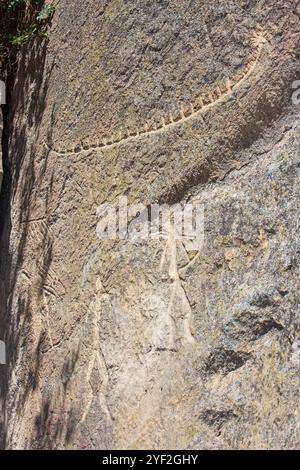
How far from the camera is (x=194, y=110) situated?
3.10 meters

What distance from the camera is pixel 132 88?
3393mm

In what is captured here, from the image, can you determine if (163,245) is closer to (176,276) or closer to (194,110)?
(176,276)

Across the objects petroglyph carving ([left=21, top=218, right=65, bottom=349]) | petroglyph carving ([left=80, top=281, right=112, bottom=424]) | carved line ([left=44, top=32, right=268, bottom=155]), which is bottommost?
petroglyph carving ([left=80, top=281, right=112, bottom=424])

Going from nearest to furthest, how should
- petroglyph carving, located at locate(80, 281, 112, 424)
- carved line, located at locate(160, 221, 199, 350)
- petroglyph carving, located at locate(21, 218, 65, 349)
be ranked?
1. carved line, located at locate(160, 221, 199, 350)
2. petroglyph carving, located at locate(80, 281, 112, 424)
3. petroglyph carving, located at locate(21, 218, 65, 349)

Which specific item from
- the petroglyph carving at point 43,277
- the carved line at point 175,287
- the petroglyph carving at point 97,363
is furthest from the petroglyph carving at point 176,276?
the petroglyph carving at point 43,277

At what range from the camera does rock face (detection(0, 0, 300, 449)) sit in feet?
8.59

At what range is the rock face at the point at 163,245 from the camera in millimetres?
2617

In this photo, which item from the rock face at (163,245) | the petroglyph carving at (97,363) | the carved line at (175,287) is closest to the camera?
the rock face at (163,245)

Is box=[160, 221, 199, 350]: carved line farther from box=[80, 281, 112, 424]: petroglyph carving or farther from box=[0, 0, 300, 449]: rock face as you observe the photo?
box=[80, 281, 112, 424]: petroglyph carving

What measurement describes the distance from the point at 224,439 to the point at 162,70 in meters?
1.67

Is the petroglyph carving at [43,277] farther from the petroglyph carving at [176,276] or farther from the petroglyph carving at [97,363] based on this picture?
the petroglyph carving at [176,276]

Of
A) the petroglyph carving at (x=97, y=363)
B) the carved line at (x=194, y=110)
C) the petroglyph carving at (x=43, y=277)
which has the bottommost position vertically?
the petroglyph carving at (x=97, y=363)

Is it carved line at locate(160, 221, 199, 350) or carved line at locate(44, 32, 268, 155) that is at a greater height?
carved line at locate(44, 32, 268, 155)

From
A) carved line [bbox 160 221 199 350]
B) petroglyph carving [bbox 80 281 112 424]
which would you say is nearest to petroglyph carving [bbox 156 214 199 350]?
carved line [bbox 160 221 199 350]
